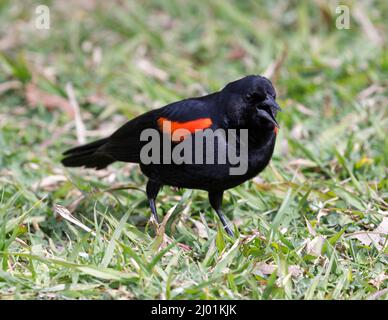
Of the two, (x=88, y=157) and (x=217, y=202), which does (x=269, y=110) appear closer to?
(x=217, y=202)

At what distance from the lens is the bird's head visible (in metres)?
4.34

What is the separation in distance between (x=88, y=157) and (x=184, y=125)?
112 centimetres

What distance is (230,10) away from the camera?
8.55 metres

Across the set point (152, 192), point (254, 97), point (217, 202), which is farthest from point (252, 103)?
point (152, 192)

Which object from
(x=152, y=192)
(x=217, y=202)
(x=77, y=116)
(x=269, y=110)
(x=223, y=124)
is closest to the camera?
(x=269, y=110)

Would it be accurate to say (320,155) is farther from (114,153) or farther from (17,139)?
(17,139)

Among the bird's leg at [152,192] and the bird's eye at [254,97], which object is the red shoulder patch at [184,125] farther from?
the bird's leg at [152,192]

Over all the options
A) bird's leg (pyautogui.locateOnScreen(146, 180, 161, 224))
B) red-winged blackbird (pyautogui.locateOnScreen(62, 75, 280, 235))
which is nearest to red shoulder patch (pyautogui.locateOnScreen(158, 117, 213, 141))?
red-winged blackbird (pyautogui.locateOnScreen(62, 75, 280, 235))

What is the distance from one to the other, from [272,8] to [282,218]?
183 inches

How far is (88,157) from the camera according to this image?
537cm

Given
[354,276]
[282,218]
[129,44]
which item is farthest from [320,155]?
[129,44]

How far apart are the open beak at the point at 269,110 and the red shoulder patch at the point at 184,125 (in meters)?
0.34

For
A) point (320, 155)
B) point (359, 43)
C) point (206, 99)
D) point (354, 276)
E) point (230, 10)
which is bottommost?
point (354, 276)

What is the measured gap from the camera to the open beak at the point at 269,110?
431 cm
